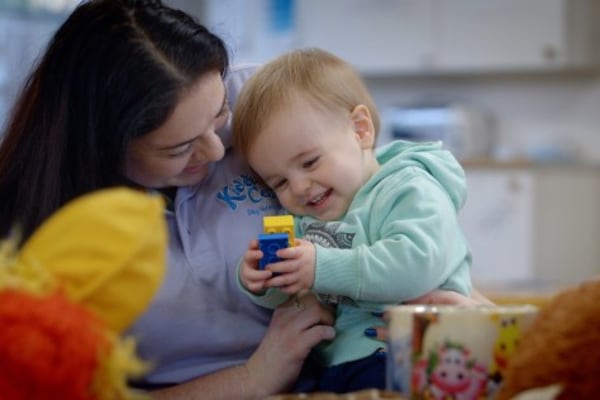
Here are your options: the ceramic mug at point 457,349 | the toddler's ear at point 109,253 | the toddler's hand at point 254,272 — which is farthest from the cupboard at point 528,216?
the toddler's ear at point 109,253

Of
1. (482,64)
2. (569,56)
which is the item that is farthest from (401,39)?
(569,56)

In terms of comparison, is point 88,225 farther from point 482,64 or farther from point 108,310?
point 482,64

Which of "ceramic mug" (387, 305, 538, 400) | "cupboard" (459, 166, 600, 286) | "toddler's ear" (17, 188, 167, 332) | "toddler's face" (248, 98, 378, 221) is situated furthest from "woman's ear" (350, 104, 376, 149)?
"cupboard" (459, 166, 600, 286)

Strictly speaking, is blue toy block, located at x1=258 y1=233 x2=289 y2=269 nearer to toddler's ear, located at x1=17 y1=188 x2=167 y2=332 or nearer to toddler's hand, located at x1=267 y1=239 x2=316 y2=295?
toddler's hand, located at x1=267 y1=239 x2=316 y2=295

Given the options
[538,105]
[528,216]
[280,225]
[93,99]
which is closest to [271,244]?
[280,225]

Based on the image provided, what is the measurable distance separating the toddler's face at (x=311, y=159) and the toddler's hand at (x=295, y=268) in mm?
192

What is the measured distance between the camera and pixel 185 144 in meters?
1.35

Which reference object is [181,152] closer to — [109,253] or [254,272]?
[254,272]

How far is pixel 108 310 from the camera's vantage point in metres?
0.76

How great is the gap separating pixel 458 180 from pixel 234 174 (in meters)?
0.33

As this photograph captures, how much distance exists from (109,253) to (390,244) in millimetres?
506

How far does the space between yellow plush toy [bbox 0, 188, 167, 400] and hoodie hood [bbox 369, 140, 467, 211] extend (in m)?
0.62

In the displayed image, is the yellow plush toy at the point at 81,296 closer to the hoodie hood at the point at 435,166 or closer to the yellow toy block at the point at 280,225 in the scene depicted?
the yellow toy block at the point at 280,225

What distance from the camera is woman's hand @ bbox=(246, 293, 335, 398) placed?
1288 millimetres
